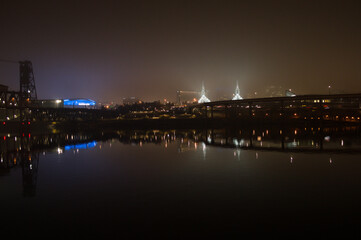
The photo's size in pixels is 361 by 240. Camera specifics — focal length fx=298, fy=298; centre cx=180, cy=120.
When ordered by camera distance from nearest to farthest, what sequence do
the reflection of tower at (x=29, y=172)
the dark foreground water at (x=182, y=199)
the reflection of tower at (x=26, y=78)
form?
the dark foreground water at (x=182, y=199) < the reflection of tower at (x=29, y=172) < the reflection of tower at (x=26, y=78)

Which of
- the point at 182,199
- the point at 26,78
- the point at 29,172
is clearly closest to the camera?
the point at 182,199

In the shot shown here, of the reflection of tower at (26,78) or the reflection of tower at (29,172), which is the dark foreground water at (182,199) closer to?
the reflection of tower at (29,172)

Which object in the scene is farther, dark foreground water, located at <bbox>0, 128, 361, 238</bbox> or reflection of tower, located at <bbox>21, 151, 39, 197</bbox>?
reflection of tower, located at <bbox>21, 151, 39, 197</bbox>

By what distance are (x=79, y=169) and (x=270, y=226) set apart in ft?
50.3

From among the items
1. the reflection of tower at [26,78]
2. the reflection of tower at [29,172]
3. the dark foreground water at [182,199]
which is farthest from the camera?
the reflection of tower at [26,78]

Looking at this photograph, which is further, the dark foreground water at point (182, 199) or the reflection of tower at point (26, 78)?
the reflection of tower at point (26, 78)

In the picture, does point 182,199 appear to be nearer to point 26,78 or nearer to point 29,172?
point 29,172

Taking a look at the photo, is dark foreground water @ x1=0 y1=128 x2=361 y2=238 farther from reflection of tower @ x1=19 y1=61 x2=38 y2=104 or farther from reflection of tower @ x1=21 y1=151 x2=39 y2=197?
reflection of tower @ x1=19 y1=61 x2=38 y2=104

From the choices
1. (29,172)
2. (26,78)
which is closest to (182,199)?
(29,172)

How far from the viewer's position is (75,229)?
9.77m

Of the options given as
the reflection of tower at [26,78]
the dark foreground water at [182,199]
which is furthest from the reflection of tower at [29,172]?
the reflection of tower at [26,78]

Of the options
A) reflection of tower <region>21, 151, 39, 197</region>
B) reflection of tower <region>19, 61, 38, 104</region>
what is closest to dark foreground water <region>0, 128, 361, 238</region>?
reflection of tower <region>21, 151, 39, 197</region>

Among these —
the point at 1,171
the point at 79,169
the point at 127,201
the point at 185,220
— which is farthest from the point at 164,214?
the point at 1,171

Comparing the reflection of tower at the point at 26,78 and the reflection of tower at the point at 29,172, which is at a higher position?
the reflection of tower at the point at 26,78
